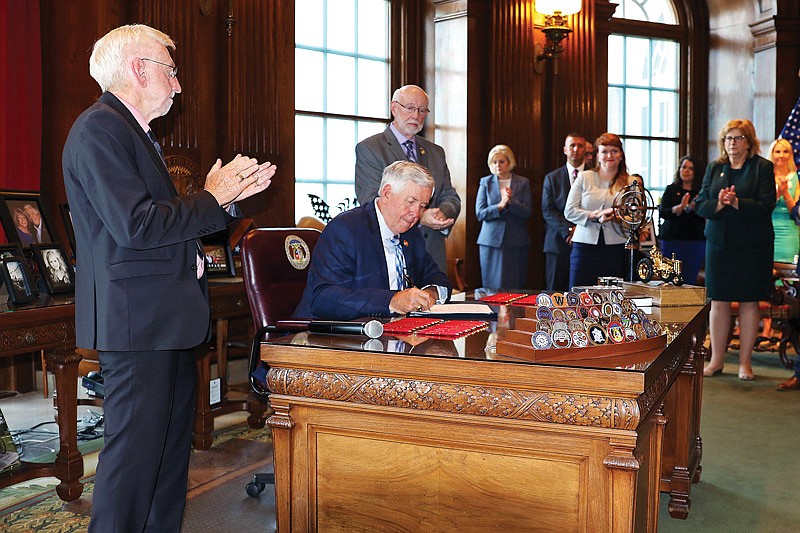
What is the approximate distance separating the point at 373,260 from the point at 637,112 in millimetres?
6496

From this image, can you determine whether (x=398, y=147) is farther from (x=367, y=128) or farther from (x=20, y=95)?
(x=367, y=128)

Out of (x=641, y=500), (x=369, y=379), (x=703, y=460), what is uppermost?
(x=369, y=379)

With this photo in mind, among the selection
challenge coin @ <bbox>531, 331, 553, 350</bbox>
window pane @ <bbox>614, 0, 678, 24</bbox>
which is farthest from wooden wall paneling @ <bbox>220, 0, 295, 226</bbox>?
window pane @ <bbox>614, 0, 678, 24</bbox>

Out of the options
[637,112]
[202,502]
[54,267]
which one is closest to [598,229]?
[202,502]

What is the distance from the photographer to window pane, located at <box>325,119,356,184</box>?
6.33 m

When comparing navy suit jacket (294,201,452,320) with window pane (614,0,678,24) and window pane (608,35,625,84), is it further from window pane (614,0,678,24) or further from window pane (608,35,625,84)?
window pane (614,0,678,24)

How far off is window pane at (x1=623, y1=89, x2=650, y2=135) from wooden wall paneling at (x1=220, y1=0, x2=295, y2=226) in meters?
4.21

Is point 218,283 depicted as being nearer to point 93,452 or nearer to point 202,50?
point 93,452

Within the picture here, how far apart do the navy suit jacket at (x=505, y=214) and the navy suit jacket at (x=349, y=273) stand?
3.23 m

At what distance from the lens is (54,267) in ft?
10.9

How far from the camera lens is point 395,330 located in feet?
7.45

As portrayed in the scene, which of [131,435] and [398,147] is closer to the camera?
[131,435]

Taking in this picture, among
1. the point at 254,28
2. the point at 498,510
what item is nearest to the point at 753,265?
the point at 254,28

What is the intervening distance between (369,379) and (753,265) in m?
3.91
